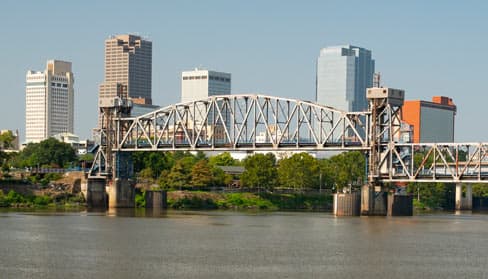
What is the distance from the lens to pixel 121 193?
178875 mm

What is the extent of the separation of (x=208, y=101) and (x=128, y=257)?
9843cm

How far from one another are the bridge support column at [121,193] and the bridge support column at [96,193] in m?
2.16

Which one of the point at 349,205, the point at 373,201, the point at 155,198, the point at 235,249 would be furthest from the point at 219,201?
the point at 235,249

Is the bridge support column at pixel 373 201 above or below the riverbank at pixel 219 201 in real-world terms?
above

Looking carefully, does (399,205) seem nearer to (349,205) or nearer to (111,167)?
(349,205)

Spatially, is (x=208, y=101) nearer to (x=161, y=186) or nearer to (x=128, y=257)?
(x=161, y=186)

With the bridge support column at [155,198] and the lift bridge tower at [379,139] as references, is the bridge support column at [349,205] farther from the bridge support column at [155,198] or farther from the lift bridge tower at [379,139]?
the bridge support column at [155,198]

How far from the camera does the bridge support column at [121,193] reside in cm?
17788

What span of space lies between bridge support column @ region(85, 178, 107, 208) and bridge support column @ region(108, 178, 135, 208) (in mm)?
2159

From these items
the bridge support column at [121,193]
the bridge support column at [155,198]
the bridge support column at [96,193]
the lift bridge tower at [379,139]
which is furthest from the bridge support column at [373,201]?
the bridge support column at [96,193]

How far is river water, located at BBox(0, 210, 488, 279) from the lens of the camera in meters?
74.4

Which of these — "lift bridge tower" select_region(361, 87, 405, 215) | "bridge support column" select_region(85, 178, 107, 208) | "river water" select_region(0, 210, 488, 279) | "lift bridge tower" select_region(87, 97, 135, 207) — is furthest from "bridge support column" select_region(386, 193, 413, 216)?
"bridge support column" select_region(85, 178, 107, 208)

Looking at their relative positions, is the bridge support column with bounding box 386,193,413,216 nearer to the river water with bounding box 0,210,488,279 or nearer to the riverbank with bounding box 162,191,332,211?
the river water with bounding box 0,210,488,279

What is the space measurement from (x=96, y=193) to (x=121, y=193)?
15.9 feet
